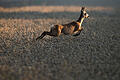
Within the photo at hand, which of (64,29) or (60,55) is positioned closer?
(60,55)

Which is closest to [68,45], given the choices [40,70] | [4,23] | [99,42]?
[99,42]

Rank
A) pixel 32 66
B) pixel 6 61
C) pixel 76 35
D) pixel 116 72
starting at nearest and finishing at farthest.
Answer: pixel 116 72 < pixel 32 66 < pixel 6 61 < pixel 76 35

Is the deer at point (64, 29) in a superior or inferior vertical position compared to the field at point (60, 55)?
superior

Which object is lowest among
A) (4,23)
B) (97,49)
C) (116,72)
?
(116,72)

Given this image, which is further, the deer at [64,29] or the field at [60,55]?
the deer at [64,29]

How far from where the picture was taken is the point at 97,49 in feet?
23.9

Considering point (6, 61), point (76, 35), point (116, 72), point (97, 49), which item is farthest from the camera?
point (76, 35)

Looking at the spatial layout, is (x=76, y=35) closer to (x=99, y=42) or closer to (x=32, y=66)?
(x=99, y=42)

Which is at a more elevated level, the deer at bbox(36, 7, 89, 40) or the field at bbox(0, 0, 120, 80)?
the deer at bbox(36, 7, 89, 40)

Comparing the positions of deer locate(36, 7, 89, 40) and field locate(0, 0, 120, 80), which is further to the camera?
deer locate(36, 7, 89, 40)

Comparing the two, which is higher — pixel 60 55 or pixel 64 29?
pixel 64 29

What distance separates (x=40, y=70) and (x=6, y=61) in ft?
4.96

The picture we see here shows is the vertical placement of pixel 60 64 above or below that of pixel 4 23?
below

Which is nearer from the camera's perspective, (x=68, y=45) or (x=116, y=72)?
(x=116, y=72)
